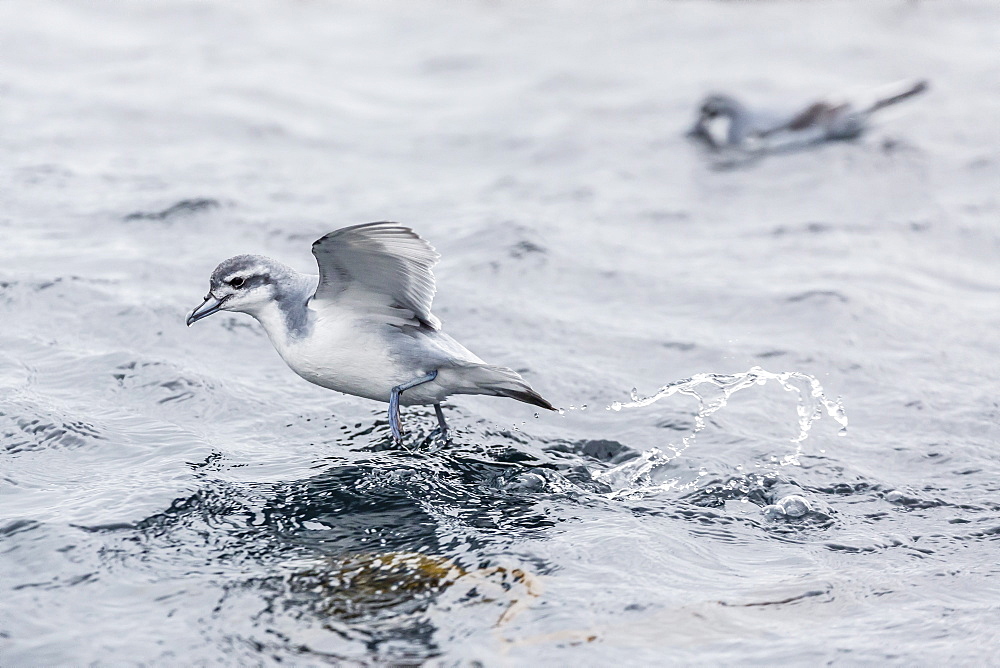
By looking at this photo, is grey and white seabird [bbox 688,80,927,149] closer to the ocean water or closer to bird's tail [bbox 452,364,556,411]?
the ocean water

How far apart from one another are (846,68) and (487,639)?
12.6 metres

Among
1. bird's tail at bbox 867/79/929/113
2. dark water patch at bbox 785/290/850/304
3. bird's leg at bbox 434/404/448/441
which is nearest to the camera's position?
bird's leg at bbox 434/404/448/441

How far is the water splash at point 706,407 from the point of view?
6.17 metres

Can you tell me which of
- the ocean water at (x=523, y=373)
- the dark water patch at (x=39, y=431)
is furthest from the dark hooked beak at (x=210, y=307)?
the dark water patch at (x=39, y=431)

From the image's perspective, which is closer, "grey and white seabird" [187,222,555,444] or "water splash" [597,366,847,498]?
"grey and white seabird" [187,222,555,444]

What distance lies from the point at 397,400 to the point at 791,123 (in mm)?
8146

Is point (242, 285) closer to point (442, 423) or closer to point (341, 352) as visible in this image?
point (341, 352)

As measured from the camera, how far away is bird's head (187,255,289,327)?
5984 mm

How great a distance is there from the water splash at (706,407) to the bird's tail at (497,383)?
0.59 meters

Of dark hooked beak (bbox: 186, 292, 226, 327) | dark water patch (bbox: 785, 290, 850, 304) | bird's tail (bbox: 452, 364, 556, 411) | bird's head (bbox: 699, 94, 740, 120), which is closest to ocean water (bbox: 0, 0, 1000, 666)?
dark water patch (bbox: 785, 290, 850, 304)

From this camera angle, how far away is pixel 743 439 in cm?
671

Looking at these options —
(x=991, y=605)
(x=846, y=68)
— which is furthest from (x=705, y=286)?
(x=846, y=68)

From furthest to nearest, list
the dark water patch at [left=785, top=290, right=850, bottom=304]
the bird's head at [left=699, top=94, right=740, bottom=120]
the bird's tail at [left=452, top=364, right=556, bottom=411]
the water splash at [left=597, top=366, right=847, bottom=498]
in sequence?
the bird's head at [left=699, top=94, right=740, bottom=120]
the dark water patch at [left=785, top=290, right=850, bottom=304]
the water splash at [left=597, top=366, right=847, bottom=498]
the bird's tail at [left=452, top=364, right=556, bottom=411]

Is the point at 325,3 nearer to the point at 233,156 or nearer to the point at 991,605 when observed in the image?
the point at 233,156
